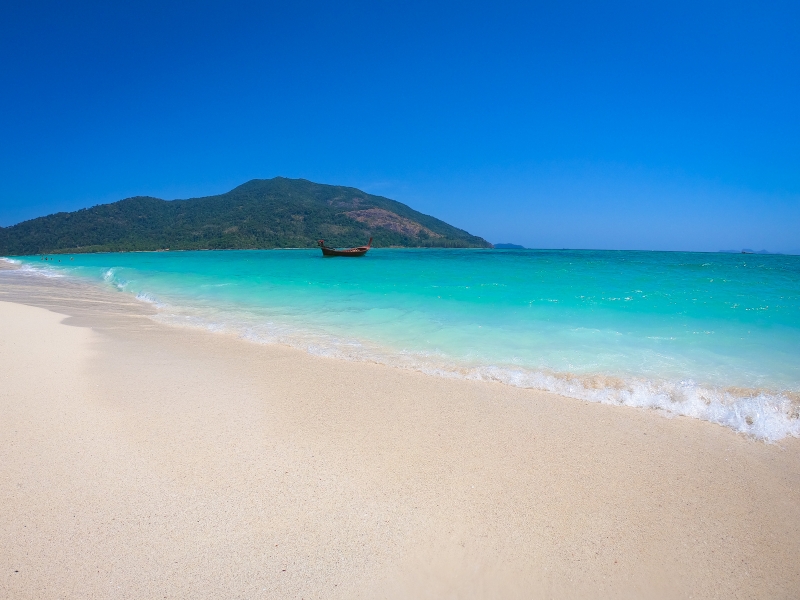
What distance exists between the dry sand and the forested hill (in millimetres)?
106902

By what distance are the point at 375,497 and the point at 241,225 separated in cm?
12679

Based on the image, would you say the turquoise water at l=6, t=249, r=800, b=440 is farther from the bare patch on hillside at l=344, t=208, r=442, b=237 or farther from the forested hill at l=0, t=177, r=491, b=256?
the bare patch on hillside at l=344, t=208, r=442, b=237

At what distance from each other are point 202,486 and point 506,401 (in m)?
2.94

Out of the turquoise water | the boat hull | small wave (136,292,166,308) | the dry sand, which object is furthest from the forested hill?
the dry sand

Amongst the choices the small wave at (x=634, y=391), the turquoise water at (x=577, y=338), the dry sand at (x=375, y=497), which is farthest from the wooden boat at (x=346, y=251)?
the dry sand at (x=375, y=497)

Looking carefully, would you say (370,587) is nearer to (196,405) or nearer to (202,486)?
(202,486)

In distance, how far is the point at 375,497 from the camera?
101 inches

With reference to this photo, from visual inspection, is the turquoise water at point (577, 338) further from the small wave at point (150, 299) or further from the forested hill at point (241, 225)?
the forested hill at point (241, 225)

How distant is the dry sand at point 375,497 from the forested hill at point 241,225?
106902 mm

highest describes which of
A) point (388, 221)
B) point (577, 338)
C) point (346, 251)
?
point (388, 221)

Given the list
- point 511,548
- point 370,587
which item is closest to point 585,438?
point 511,548

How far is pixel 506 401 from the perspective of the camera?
14.0 feet

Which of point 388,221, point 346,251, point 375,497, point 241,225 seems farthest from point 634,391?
point 388,221

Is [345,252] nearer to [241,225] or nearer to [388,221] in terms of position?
[241,225]
